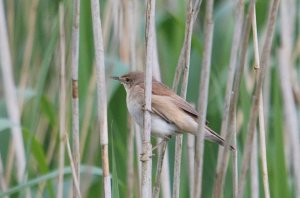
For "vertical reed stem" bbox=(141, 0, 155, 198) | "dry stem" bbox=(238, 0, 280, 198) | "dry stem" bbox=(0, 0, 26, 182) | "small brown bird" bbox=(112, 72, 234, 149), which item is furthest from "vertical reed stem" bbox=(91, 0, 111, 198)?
"dry stem" bbox=(0, 0, 26, 182)

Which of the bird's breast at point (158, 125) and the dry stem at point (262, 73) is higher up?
the dry stem at point (262, 73)

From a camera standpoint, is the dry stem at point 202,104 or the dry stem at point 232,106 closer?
the dry stem at point 232,106

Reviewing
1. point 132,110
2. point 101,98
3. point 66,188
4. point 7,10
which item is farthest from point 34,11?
point 101,98

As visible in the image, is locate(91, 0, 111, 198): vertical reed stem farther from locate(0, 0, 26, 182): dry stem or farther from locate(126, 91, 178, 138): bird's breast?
locate(0, 0, 26, 182): dry stem

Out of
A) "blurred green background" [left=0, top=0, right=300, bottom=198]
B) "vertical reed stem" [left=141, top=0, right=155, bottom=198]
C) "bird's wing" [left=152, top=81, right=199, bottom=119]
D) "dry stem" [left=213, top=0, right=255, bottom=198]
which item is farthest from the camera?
"blurred green background" [left=0, top=0, right=300, bottom=198]

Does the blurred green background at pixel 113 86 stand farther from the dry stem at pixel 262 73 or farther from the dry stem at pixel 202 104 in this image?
the dry stem at pixel 262 73

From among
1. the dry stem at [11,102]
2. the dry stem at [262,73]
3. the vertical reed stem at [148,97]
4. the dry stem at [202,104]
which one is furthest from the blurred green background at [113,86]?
the dry stem at [262,73]

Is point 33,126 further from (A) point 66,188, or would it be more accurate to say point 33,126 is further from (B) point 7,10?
(B) point 7,10

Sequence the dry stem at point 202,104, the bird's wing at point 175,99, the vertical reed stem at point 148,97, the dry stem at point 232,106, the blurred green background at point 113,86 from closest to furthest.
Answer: the dry stem at point 232,106 → the dry stem at point 202,104 → the vertical reed stem at point 148,97 → the bird's wing at point 175,99 → the blurred green background at point 113,86

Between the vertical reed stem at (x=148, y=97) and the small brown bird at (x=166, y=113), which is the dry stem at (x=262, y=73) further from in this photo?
the small brown bird at (x=166, y=113)

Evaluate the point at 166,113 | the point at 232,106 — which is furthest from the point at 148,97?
the point at 166,113

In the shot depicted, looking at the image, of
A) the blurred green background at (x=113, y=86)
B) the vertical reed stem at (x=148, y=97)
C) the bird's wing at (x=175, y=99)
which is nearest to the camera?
the vertical reed stem at (x=148, y=97)

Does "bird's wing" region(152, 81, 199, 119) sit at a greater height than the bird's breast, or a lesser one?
greater

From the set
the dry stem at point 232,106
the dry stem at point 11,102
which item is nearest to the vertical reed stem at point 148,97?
the dry stem at point 232,106
